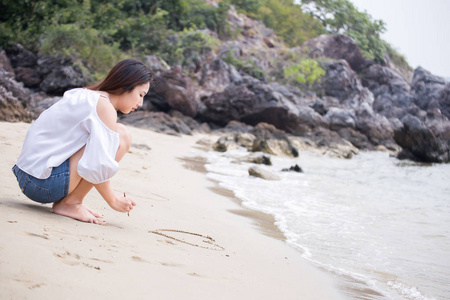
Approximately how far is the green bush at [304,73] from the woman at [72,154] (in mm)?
29446

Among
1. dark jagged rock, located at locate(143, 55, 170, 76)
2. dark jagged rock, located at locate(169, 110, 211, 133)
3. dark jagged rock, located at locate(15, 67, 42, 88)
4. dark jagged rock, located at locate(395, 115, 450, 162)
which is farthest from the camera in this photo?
dark jagged rock, located at locate(143, 55, 170, 76)

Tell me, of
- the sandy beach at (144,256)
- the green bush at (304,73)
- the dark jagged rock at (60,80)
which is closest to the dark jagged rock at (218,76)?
the green bush at (304,73)

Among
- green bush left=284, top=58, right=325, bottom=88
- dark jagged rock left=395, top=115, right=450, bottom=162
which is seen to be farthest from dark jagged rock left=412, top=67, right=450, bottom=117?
dark jagged rock left=395, top=115, right=450, bottom=162

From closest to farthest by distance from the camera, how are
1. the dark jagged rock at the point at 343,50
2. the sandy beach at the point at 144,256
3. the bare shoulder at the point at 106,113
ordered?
the sandy beach at the point at 144,256
the bare shoulder at the point at 106,113
the dark jagged rock at the point at 343,50

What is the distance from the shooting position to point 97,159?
2.23 m

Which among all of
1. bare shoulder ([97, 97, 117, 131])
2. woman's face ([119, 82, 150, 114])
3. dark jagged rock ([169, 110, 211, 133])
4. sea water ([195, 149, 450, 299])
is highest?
woman's face ([119, 82, 150, 114])

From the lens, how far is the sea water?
261 cm

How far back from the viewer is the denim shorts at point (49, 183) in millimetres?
2299

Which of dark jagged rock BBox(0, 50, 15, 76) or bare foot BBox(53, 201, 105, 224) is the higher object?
bare foot BBox(53, 201, 105, 224)

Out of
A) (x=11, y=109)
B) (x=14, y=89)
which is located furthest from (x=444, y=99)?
(x=11, y=109)

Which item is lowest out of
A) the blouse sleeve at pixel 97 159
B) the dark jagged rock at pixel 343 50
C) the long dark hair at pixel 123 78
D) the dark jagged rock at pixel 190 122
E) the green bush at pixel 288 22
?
the dark jagged rock at pixel 190 122

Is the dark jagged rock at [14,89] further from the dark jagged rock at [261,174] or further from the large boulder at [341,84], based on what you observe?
the large boulder at [341,84]

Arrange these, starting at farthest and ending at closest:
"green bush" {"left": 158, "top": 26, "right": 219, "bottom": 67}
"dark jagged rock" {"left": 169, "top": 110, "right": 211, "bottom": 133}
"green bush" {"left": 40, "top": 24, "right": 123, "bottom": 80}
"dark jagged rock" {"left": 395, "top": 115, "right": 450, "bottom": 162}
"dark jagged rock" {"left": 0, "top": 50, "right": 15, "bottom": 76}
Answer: "green bush" {"left": 158, "top": 26, "right": 219, "bottom": 67} → "dark jagged rock" {"left": 169, "top": 110, "right": 211, "bottom": 133} → "green bush" {"left": 40, "top": 24, "right": 123, "bottom": 80} → "dark jagged rock" {"left": 395, "top": 115, "right": 450, "bottom": 162} → "dark jagged rock" {"left": 0, "top": 50, "right": 15, "bottom": 76}

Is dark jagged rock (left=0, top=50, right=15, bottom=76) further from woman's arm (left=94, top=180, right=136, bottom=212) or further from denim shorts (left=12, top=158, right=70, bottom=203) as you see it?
woman's arm (left=94, top=180, right=136, bottom=212)
